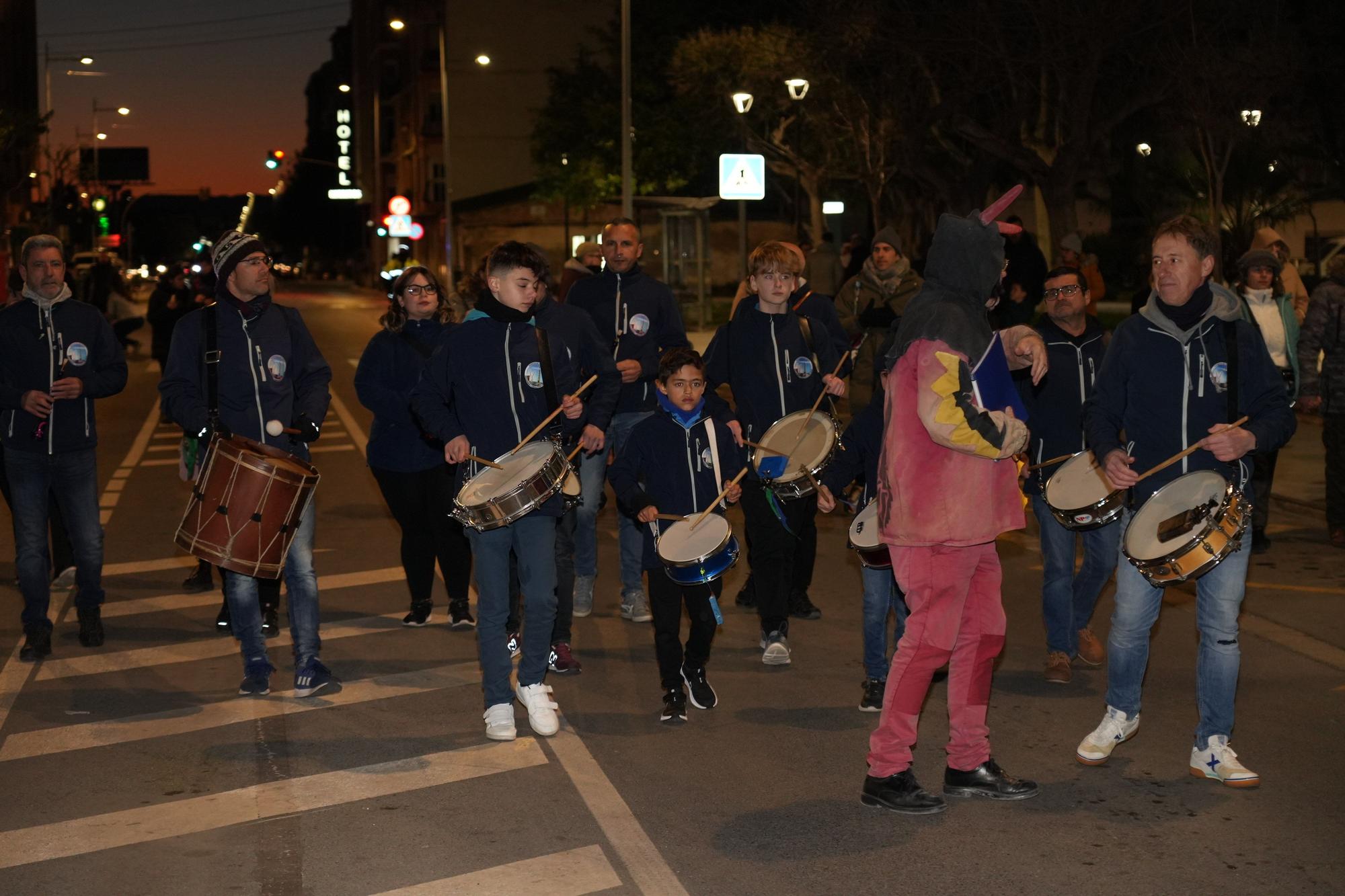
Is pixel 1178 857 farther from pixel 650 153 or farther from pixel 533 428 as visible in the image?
pixel 650 153

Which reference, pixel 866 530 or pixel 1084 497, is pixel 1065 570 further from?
pixel 866 530

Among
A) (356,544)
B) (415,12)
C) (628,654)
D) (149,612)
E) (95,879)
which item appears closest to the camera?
(95,879)

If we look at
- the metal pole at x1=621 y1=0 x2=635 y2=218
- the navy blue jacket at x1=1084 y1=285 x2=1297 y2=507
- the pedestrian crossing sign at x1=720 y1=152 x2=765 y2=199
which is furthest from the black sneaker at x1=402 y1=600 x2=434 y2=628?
the pedestrian crossing sign at x1=720 y1=152 x2=765 y2=199

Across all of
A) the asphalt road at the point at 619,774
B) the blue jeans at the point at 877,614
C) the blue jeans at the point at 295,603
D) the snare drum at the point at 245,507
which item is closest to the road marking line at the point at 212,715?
the asphalt road at the point at 619,774

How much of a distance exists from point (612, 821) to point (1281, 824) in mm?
2365

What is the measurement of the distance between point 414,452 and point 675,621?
7.99 ft

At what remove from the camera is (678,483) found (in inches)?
285

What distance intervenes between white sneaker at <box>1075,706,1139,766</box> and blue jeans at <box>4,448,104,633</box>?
5.26 m

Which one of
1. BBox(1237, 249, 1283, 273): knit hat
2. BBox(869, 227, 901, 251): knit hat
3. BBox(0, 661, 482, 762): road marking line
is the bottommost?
BBox(0, 661, 482, 762): road marking line

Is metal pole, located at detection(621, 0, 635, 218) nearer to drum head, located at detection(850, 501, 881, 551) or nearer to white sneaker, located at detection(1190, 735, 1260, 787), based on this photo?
drum head, located at detection(850, 501, 881, 551)

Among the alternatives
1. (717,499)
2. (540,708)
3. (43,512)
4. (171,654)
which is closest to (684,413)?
(717,499)

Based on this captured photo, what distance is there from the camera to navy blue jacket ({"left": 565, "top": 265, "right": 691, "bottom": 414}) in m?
9.37

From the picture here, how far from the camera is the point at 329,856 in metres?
5.41

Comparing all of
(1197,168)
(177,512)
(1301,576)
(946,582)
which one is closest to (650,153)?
(1197,168)
